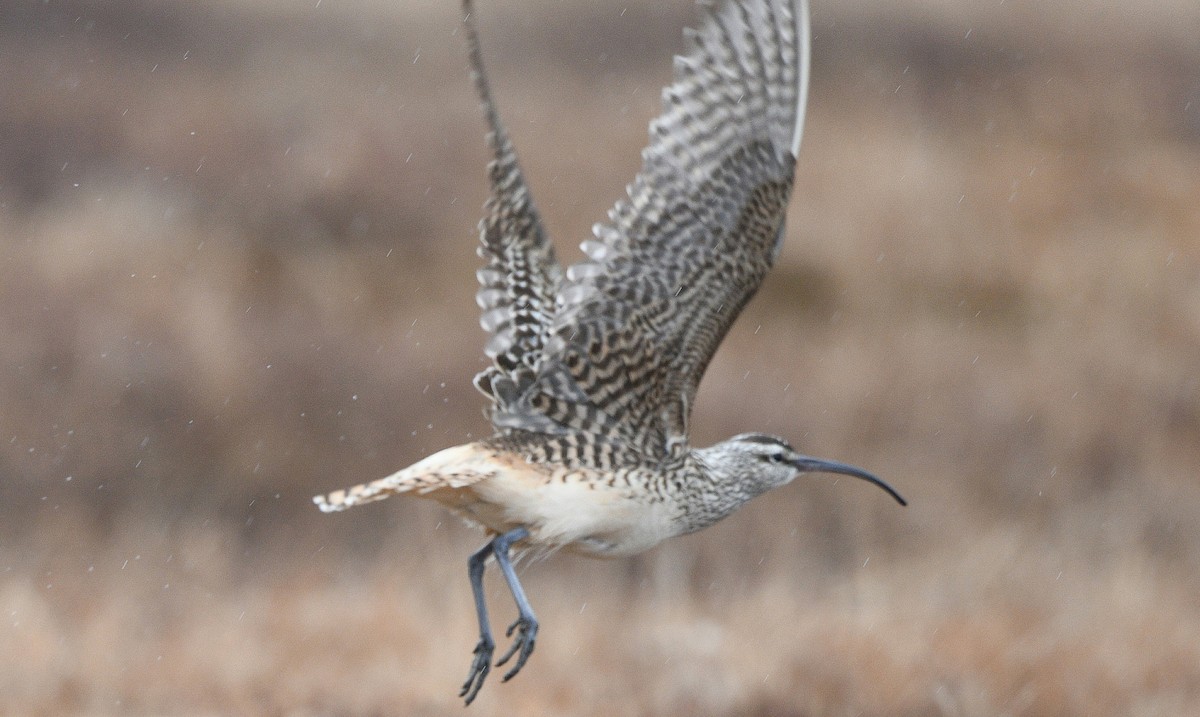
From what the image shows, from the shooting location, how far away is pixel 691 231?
3.99 m

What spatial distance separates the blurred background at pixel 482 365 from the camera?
612 centimetres

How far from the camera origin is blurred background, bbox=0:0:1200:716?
612cm

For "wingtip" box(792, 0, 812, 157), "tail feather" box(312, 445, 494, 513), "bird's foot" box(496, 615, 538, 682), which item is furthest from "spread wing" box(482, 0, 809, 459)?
"bird's foot" box(496, 615, 538, 682)

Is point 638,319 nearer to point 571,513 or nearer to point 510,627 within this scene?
point 571,513

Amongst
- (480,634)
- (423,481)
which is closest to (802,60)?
(423,481)

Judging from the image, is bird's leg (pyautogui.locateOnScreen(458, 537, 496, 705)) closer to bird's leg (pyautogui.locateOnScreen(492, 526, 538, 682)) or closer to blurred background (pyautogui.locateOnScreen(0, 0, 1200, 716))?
bird's leg (pyautogui.locateOnScreen(492, 526, 538, 682))

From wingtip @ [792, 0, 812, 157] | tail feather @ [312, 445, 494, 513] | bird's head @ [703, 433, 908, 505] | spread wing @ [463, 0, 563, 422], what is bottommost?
bird's head @ [703, 433, 908, 505]

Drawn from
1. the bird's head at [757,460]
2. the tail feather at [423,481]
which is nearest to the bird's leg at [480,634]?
the tail feather at [423,481]

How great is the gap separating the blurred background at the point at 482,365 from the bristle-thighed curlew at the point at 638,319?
166 cm

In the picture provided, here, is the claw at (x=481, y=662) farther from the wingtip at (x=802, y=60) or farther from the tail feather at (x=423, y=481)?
the wingtip at (x=802, y=60)

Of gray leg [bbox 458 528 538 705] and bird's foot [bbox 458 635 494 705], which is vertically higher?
gray leg [bbox 458 528 538 705]

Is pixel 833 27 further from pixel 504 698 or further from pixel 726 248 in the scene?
pixel 726 248

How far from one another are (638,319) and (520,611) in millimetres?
828

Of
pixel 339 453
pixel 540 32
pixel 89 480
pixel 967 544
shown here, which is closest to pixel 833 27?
pixel 540 32
